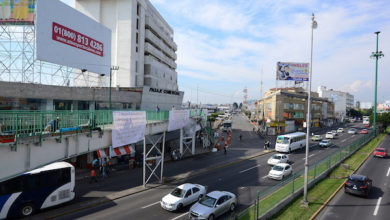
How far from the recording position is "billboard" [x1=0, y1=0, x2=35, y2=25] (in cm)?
3216

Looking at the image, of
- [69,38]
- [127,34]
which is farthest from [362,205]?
[127,34]

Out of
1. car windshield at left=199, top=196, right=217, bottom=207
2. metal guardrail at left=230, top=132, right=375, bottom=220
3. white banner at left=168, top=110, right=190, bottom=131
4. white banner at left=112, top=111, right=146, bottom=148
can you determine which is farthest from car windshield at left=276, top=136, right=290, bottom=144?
car windshield at left=199, top=196, right=217, bottom=207

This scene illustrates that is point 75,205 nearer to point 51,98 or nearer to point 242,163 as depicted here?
point 51,98

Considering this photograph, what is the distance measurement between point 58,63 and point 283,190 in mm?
29199

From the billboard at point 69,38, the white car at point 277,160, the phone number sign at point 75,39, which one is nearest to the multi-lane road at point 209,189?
the white car at point 277,160

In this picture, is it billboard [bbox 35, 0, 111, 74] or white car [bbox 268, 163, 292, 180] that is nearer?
white car [bbox 268, 163, 292, 180]

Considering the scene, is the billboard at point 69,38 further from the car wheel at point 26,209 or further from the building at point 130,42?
the car wheel at point 26,209

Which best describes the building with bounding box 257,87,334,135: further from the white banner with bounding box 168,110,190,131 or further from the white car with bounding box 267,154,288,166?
the white banner with bounding box 168,110,190,131

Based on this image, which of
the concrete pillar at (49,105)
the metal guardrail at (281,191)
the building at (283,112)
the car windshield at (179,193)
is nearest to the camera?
the metal guardrail at (281,191)

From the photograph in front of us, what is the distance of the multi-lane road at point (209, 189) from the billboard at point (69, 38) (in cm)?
2054

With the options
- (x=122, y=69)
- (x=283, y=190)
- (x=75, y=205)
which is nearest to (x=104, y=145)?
(x=75, y=205)

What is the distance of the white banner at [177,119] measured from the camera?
2576 centimetres

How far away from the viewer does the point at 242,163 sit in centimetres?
2992

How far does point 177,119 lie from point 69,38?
1789 centimetres
